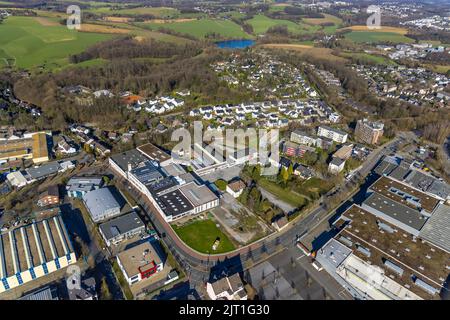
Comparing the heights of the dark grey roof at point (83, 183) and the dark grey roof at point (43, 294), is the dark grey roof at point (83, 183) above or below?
above

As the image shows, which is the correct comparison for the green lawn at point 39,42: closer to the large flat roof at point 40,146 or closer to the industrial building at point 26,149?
the large flat roof at point 40,146

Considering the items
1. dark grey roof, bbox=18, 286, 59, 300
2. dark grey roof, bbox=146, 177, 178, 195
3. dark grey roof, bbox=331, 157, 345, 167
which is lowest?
dark grey roof, bbox=18, 286, 59, 300

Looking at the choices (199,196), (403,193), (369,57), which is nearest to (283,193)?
(199,196)

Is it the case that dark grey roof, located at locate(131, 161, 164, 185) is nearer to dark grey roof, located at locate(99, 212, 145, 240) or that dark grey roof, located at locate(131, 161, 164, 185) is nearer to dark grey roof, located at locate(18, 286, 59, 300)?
dark grey roof, located at locate(99, 212, 145, 240)

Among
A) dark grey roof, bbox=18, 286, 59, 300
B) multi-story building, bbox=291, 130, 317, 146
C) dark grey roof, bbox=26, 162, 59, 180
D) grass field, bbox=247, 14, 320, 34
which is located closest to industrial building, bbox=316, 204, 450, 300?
multi-story building, bbox=291, 130, 317, 146

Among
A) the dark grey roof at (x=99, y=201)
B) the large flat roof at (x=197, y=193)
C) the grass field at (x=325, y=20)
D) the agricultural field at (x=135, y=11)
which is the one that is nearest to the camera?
the dark grey roof at (x=99, y=201)

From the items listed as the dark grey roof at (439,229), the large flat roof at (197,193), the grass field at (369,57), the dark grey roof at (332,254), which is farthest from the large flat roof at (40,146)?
the grass field at (369,57)
